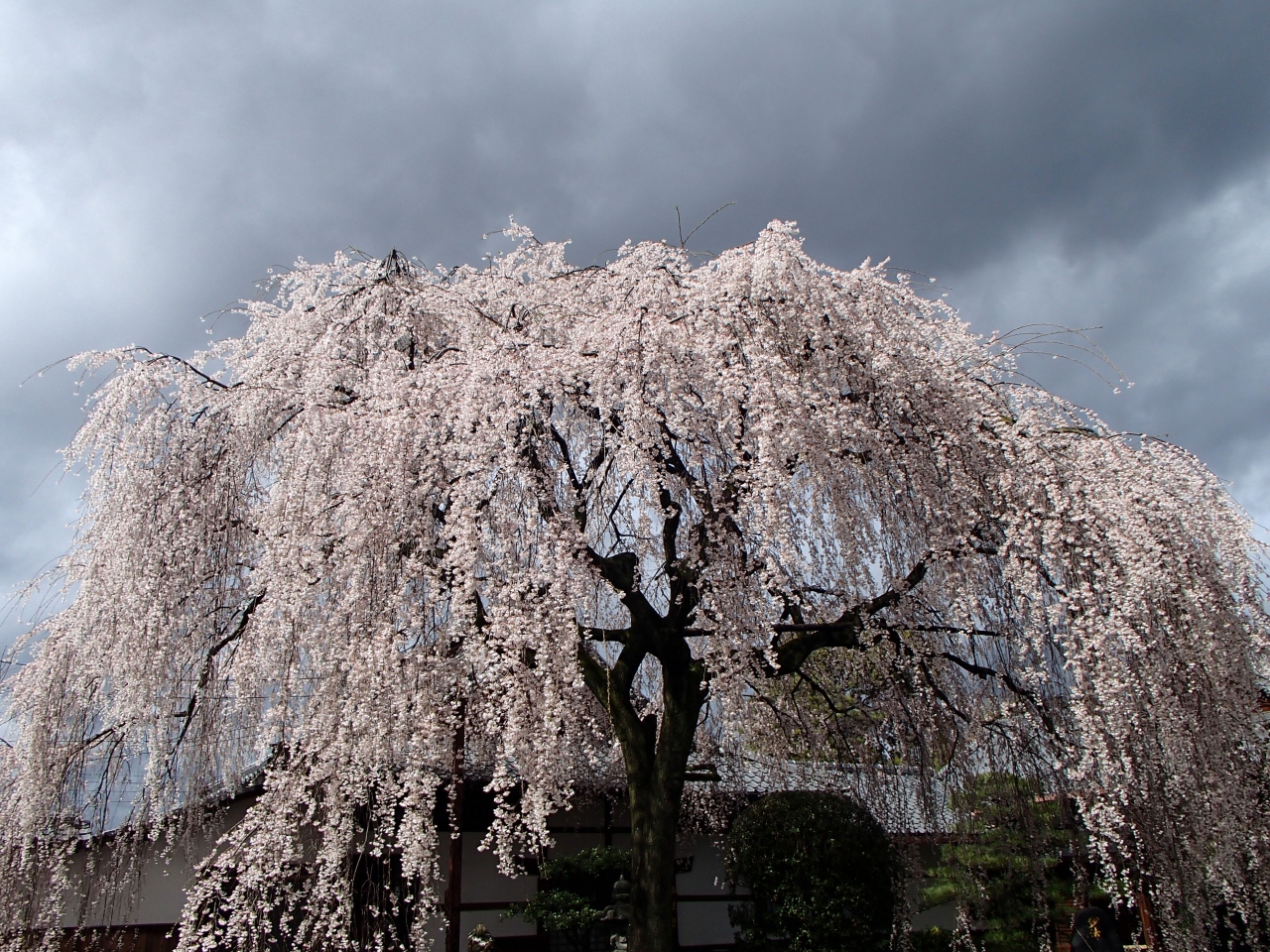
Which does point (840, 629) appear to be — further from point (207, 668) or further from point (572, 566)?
point (207, 668)

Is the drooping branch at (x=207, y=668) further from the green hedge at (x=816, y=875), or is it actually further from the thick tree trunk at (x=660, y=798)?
the green hedge at (x=816, y=875)

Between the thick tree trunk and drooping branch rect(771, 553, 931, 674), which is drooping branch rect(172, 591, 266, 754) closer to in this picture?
the thick tree trunk

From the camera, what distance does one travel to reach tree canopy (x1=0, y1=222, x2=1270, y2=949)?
14.3 ft

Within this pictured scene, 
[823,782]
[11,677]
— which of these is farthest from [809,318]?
[11,677]

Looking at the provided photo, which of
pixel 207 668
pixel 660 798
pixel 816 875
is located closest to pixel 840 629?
pixel 660 798

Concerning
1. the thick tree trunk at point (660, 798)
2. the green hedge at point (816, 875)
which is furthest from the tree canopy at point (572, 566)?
the green hedge at point (816, 875)

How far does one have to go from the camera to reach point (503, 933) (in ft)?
27.5

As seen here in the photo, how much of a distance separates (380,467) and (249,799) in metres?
5.60

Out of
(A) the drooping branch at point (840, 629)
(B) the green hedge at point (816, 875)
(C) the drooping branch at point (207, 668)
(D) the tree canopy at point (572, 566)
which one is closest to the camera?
(D) the tree canopy at point (572, 566)

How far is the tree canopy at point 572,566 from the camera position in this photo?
437 cm

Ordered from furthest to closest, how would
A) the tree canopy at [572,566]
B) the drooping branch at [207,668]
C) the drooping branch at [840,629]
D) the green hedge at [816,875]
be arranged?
the green hedge at [816,875] → the drooping branch at [840,629] → the drooping branch at [207,668] → the tree canopy at [572,566]

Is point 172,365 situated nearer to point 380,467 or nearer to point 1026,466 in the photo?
point 380,467

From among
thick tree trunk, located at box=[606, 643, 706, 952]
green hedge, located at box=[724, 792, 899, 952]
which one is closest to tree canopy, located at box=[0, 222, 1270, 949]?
thick tree trunk, located at box=[606, 643, 706, 952]

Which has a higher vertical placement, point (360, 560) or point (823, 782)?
point (360, 560)
